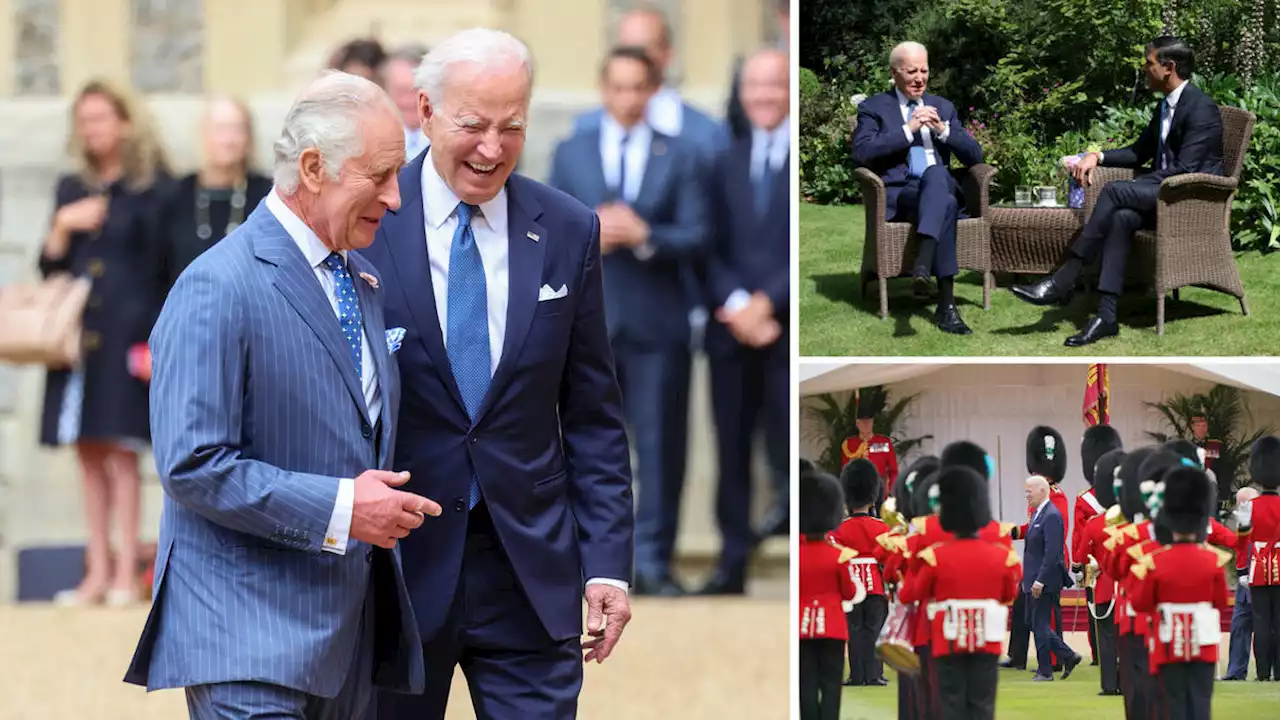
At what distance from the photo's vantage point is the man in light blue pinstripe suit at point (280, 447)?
252 centimetres

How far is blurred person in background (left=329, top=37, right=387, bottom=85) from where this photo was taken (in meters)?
6.77

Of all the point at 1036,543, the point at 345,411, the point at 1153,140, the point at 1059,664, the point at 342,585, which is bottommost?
the point at 1059,664

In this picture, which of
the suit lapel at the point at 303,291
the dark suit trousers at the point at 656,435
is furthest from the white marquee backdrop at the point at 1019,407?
the suit lapel at the point at 303,291

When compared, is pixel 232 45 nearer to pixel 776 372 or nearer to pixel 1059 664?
pixel 776 372

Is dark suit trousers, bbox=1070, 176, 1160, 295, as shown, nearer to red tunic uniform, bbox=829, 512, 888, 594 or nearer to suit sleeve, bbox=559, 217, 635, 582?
red tunic uniform, bbox=829, 512, 888, 594

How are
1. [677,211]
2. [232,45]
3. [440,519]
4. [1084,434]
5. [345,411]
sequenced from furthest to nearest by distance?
[232,45] → [677,211] → [1084,434] → [440,519] → [345,411]

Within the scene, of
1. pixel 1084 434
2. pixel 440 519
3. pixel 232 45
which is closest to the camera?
pixel 440 519

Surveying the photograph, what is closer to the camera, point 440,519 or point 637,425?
point 440,519

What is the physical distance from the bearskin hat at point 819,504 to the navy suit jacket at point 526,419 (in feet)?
8.04

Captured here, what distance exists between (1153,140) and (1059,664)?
161cm

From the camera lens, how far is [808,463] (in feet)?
18.4

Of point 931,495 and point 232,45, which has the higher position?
point 232,45

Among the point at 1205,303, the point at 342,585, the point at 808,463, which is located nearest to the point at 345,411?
the point at 342,585

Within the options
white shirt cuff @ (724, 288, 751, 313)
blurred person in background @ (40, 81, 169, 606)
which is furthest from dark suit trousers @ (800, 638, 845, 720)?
blurred person in background @ (40, 81, 169, 606)
